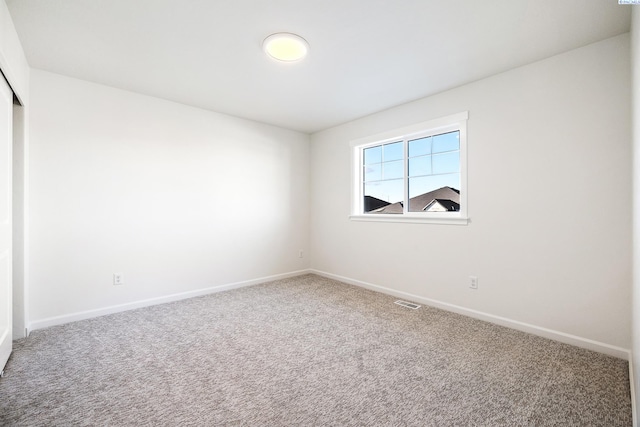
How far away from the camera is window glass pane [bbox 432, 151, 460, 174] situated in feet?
10.5

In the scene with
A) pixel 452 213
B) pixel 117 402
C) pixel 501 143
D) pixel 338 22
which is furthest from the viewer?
pixel 452 213

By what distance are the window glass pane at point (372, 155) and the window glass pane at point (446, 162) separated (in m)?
0.87

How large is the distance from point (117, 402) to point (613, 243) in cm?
358

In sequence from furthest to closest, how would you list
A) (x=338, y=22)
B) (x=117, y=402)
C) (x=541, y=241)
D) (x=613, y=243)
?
(x=541, y=241), (x=613, y=243), (x=338, y=22), (x=117, y=402)

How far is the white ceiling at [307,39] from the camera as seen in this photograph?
1902 millimetres

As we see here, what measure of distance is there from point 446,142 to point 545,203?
1209 mm

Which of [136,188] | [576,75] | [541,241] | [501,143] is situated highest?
[576,75]

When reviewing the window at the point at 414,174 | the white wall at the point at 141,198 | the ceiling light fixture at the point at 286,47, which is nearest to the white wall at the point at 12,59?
the white wall at the point at 141,198

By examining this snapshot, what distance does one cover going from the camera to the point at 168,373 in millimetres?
1937

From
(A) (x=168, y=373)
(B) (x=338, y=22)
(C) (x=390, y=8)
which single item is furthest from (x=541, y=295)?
(A) (x=168, y=373)

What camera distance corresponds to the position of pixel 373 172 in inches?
164

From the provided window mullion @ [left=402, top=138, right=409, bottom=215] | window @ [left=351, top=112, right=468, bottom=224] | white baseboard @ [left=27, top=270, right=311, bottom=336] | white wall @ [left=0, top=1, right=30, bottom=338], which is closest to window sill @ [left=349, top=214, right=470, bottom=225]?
window @ [left=351, top=112, right=468, bottom=224]

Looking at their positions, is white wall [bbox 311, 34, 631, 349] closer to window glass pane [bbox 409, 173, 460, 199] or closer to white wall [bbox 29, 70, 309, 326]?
window glass pane [bbox 409, 173, 460, 199]

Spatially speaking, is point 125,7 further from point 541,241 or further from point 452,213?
point 541,241
